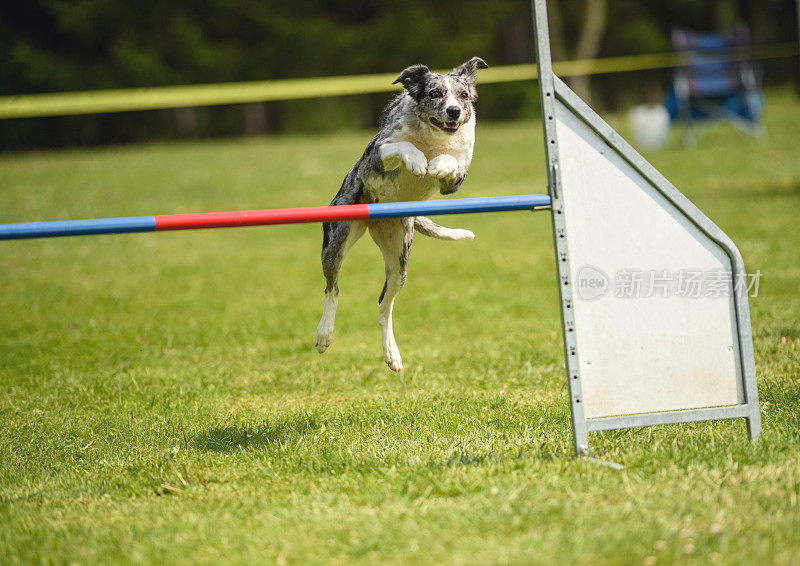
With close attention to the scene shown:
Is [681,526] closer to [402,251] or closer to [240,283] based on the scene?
[402,251]

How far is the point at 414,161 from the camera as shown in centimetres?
421

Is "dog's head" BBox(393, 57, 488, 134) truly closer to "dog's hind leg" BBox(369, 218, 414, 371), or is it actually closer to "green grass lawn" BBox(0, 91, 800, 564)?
"dog's hind leg" BBox(369, 218, 414, 371)

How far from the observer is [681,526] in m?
3.21

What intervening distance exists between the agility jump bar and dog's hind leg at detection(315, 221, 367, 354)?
0.87 m

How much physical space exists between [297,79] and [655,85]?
49.0 feet

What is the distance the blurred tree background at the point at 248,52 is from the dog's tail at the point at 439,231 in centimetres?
2513

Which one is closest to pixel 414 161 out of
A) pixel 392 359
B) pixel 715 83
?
pixel 392 359

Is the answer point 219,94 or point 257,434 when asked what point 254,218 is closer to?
point 257,434

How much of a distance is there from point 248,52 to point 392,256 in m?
30.3

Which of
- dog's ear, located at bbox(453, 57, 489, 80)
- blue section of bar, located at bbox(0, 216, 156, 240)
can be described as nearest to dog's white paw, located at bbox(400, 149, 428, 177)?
dog's ear, located at bbox(453, 57, 489, 80)

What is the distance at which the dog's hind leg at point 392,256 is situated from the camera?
477 centimetres

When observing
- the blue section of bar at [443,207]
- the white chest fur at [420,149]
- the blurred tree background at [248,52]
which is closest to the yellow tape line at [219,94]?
the blurred tree background at [248,52]

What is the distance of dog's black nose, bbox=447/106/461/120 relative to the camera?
4.33 meters

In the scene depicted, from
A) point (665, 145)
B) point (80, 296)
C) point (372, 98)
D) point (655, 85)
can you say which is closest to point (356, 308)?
point (80, 296)
